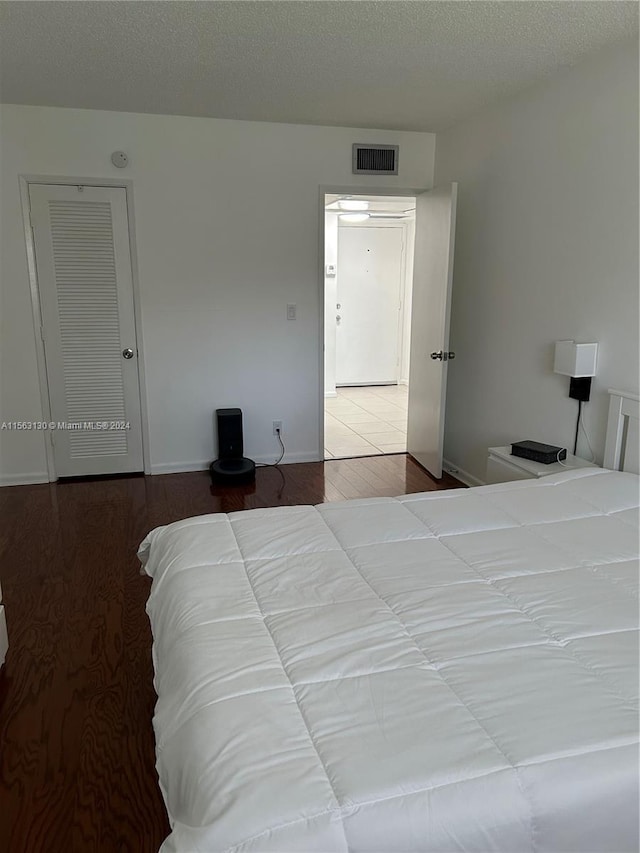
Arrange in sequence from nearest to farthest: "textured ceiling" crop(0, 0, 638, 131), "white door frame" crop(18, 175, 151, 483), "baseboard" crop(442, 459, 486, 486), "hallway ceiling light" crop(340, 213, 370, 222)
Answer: "textured ceiling" crop(0, 0, 638, 131), "white door frame" crop(18, 175, 151, 483), "baseboard" crop(442, 459, 486, 486), "hallway ceiling light" crop(340, 213, 370, 222)

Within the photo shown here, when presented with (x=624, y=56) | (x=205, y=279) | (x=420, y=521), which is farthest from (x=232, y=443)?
(x=624, y=56)

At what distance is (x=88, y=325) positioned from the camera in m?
4.21

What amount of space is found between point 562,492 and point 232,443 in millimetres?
2636

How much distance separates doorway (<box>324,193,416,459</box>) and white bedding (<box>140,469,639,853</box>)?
5116 mm

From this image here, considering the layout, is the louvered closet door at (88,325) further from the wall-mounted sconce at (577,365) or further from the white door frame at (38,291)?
the wall-mounted sconce at (577,365)

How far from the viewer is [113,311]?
423 cm

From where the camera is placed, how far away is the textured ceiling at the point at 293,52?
2.43 m

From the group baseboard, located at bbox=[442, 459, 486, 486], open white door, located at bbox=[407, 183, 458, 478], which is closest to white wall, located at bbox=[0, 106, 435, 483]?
open white door, located at bbox=[407, 183, 458, 478]

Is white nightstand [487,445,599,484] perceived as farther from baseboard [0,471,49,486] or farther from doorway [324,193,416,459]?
doorway [324,193,416,459]

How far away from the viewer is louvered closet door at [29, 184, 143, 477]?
404 centimetres

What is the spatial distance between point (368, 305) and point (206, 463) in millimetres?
4104

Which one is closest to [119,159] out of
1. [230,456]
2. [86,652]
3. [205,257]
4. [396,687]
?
[205,257]

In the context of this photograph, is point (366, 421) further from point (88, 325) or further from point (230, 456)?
point (88, 325)

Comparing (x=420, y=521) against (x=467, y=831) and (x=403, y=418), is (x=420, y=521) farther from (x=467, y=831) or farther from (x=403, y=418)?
(x=403, y=418)
